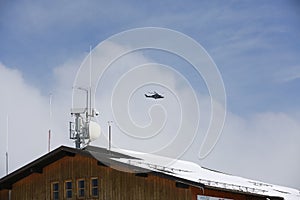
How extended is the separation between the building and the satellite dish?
84 cm

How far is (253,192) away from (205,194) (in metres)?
3.38

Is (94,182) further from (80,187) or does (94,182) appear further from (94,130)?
(94,130)

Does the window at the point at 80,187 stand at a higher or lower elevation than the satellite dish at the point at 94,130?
lower

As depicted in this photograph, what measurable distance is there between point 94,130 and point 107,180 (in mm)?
4794

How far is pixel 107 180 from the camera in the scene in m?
24.2

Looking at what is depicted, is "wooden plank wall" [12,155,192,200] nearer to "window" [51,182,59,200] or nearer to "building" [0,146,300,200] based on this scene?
"building" [0,146,300,200]

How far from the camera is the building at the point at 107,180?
75.7 feet

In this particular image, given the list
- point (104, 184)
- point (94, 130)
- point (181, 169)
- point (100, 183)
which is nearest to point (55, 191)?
point (100, 183)

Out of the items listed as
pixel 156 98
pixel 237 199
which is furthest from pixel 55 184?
pixel 237 199

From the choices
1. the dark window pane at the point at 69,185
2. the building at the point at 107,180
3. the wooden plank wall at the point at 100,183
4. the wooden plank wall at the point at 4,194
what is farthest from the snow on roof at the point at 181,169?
the wooden plank wall at the point at 4,194

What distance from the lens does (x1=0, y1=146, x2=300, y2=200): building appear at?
2306cm

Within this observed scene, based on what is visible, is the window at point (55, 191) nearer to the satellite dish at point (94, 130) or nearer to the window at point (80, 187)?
the window at point (80, 187)

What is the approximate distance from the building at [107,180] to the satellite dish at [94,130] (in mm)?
840

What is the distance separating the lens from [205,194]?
24.0 meters
